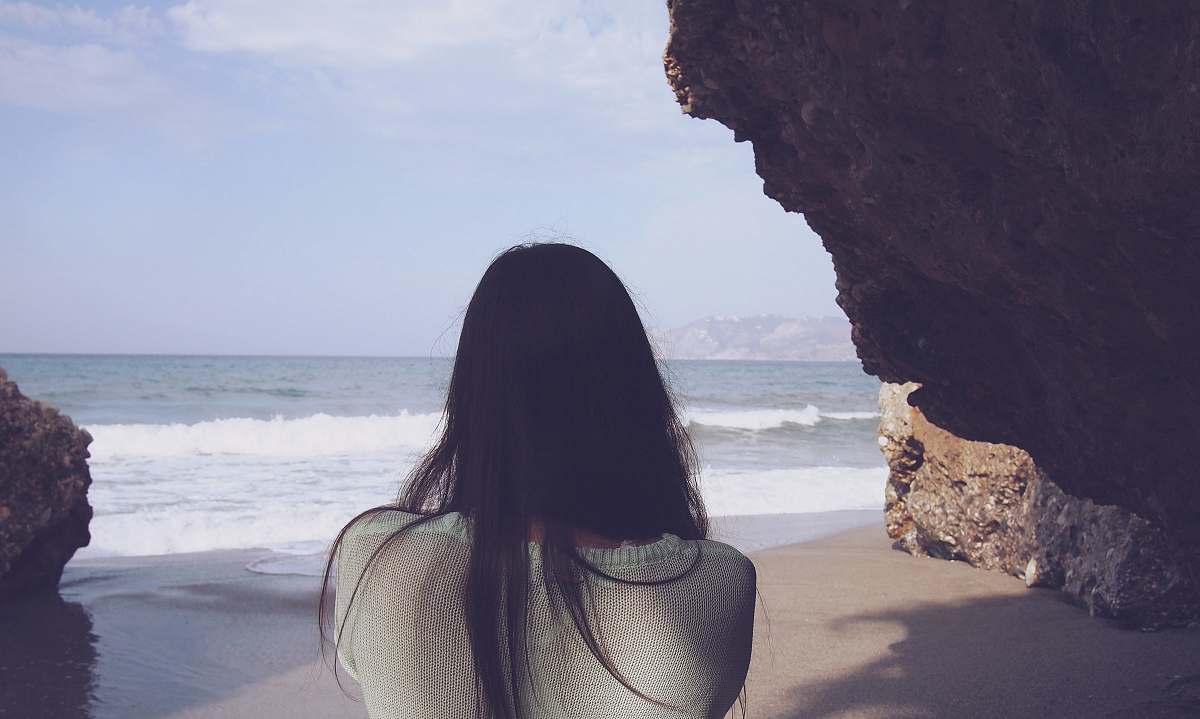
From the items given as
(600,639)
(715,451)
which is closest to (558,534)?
(600,639)

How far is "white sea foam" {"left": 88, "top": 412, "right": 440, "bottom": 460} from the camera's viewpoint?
17.1 meters

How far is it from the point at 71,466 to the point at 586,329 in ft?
19.1

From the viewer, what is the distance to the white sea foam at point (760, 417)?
2427cm

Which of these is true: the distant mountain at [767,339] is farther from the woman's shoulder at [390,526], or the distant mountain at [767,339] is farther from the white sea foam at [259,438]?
the woman's shoulder at [390,526]

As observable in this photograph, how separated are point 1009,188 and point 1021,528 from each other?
404 centimetres

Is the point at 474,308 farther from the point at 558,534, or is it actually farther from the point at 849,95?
the point at 849,95

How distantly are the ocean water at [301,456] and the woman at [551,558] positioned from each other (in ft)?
1.70

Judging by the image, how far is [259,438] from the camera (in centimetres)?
1931

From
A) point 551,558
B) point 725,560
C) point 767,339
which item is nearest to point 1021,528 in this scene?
point 725,560

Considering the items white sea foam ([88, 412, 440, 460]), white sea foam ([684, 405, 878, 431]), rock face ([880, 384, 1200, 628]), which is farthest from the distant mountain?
rock face ([880, 384, 1200, 628])

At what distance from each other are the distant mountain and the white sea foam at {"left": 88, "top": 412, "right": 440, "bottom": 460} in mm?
96560

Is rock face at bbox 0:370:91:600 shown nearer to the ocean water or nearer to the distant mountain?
the ocean water

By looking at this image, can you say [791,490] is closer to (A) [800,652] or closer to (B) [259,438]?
(A) [800,652]

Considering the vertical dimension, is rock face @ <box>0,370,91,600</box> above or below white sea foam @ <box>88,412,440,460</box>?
above
